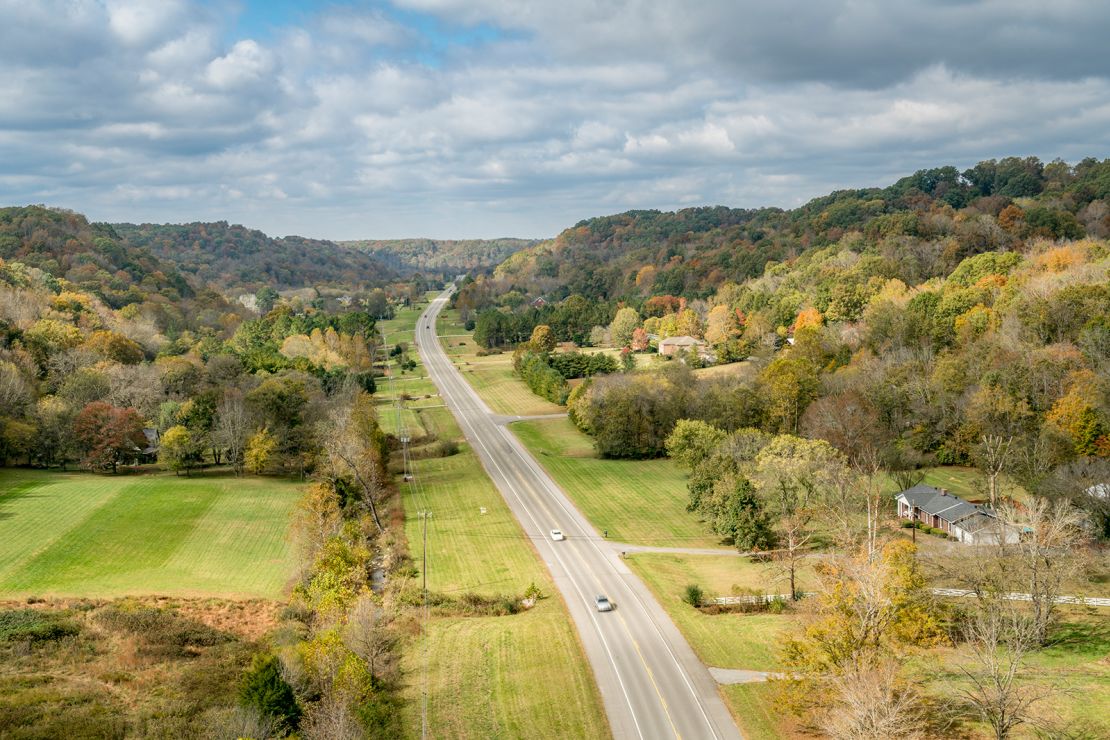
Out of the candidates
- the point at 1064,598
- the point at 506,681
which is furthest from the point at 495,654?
the point at 1064,598

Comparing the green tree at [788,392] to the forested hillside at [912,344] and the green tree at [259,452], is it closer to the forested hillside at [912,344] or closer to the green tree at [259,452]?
the forested hillside at [912,344]

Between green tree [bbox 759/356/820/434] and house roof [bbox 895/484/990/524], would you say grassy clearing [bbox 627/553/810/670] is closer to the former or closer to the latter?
house roof [bbox 895/484/990/524]

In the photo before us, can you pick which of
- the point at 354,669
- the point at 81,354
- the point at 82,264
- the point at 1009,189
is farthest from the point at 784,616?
the point at 1009,189

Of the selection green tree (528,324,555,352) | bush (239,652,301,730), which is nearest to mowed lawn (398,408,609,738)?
bush (239,652,301,730)

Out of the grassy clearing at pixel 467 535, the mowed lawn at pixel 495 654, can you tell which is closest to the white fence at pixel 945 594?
the mowed lawn at pixel 495 654

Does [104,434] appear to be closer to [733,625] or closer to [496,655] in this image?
[496,655]

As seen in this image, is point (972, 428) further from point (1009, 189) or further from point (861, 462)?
point (1009, 189)
